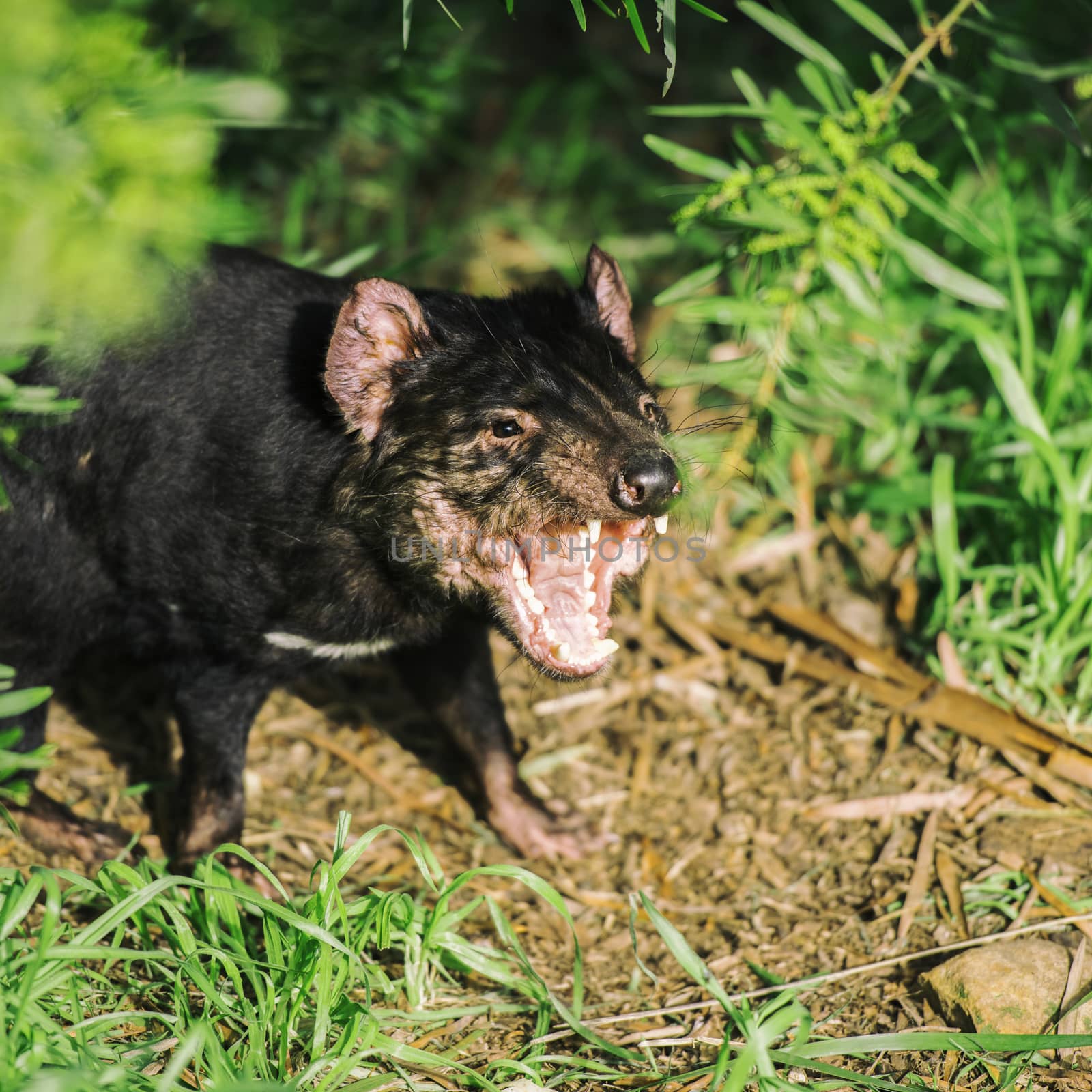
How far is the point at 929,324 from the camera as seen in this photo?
4.62m

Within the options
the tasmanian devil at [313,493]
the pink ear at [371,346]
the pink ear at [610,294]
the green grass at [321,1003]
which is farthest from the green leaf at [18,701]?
the pink ear at [610,294]

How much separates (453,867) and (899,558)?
6.81 feet

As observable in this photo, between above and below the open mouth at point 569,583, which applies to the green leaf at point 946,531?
below

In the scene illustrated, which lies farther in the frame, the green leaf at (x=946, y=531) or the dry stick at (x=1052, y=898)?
the green leaf at (x=946, y=531)

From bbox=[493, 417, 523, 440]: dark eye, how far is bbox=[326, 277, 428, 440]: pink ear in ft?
0.96

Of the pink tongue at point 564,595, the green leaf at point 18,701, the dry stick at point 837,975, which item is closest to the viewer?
the green leaf at point 18,701

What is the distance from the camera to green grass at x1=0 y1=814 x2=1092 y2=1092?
224 centimetres

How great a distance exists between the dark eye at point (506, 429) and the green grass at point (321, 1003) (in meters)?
0.94

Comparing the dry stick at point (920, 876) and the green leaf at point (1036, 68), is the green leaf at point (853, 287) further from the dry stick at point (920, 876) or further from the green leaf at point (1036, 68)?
the dry stick at point (920, 876)

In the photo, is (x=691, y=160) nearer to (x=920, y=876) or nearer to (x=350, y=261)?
(x=350, y=261)

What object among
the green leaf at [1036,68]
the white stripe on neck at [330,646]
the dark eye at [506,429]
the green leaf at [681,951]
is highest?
the green leaf at [1036,68]

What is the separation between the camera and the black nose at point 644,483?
2502mm

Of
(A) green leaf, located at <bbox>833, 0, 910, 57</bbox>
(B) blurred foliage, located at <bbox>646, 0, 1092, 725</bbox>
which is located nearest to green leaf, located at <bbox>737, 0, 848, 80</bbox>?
(B) blurred foliage, located at <bbox>646, 0, 1092, 725</bbox>

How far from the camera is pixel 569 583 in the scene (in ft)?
9.61
